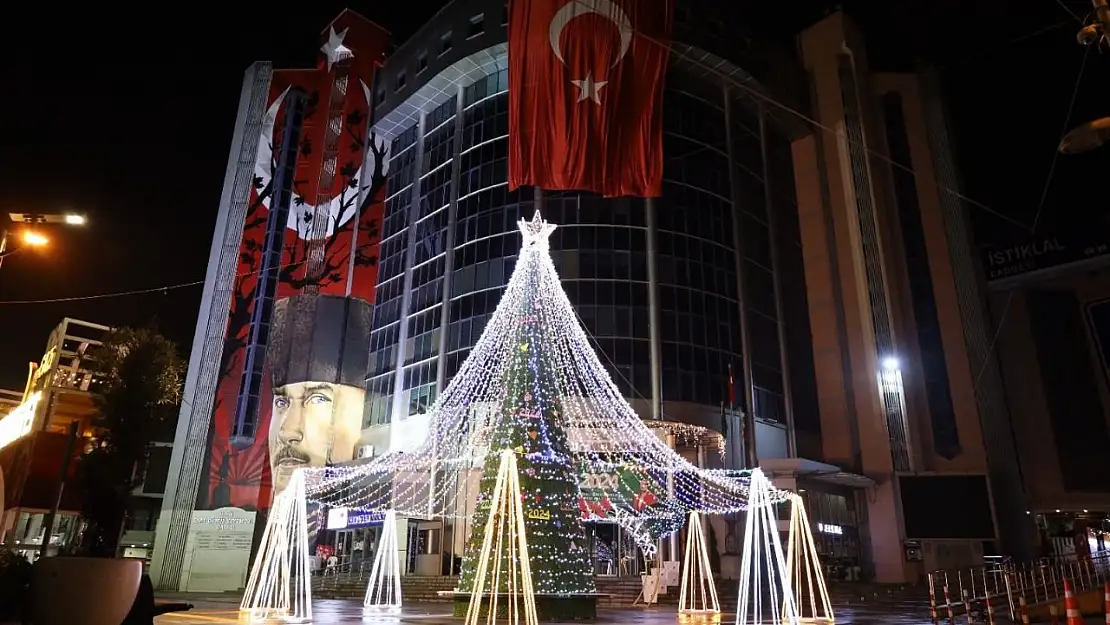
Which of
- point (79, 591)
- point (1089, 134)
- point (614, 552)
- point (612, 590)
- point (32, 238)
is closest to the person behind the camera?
point (1089, 134)

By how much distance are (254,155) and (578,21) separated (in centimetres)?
2869

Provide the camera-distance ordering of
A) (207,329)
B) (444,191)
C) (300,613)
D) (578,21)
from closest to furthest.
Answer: (300,613) < (578,21) < (207,329) < (444,191)

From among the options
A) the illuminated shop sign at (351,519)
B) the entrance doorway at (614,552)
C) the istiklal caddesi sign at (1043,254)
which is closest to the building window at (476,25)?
the illuminated shop sign at (351,519)

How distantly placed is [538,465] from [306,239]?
98.2ft

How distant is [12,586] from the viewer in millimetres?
9430

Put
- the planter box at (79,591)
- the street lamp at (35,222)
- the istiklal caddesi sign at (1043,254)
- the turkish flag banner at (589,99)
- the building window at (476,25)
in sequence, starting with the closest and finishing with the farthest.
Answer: the planter box at (79,591) → the street lamp at (35,222) → the turkish flag banner at (589,99) → the istiklal caddesi sign at (1043,254) → the building window at (476,25)

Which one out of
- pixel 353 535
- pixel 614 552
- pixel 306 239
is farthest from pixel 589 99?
pixel 353 535

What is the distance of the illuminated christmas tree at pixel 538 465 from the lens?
12094 millimetres

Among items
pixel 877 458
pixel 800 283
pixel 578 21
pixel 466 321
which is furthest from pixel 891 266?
pixel 578 21

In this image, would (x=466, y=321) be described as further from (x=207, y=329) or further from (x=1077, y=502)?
(x=1077, y=502)

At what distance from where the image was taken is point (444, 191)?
3891cm

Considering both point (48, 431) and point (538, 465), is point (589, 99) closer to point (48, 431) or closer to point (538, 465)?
→ point (538, 465)

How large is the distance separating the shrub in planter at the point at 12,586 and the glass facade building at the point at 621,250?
79.6 ft

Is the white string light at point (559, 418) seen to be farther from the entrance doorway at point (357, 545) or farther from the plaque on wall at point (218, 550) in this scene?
the plaque on wall at point (218, 550)
